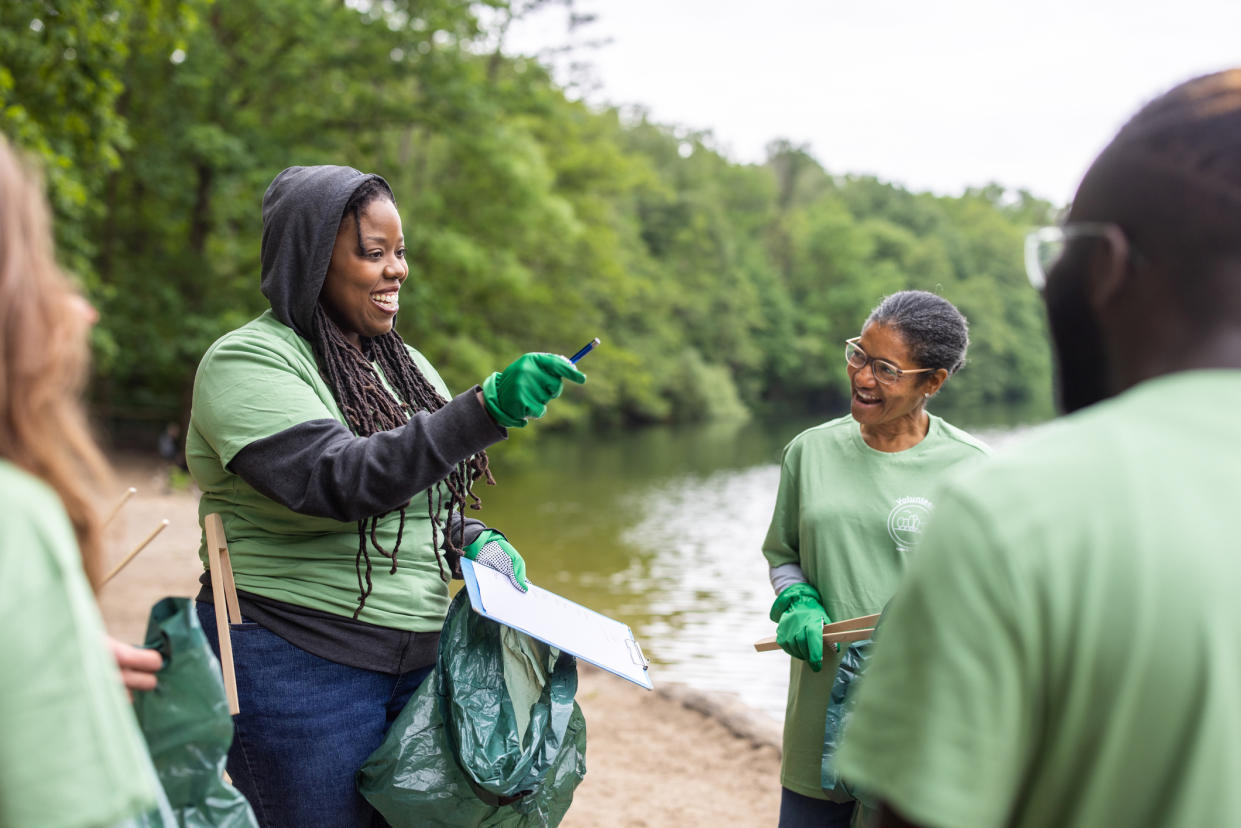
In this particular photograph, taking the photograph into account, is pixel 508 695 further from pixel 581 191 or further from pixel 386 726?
pixel 581 191

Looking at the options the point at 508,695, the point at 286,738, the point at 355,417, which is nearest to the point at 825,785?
the point at 508,695

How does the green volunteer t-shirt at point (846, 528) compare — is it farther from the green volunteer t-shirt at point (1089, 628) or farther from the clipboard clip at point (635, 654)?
the green volunteer t-shirt at point (1089, 628)

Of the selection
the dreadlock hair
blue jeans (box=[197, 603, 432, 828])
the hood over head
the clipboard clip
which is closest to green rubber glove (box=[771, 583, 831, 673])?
the clipboard clip

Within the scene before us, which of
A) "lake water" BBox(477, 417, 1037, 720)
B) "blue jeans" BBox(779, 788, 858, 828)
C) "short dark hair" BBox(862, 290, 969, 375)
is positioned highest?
"short dark hair" BBox(862, 290, 969, 375)

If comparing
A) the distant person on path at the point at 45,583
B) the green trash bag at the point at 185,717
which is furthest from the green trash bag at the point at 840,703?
the distant person on path at the point at 45,583

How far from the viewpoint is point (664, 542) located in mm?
15430

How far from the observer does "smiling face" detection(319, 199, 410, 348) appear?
226 centimetres

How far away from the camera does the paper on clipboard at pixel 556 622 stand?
6.96ft

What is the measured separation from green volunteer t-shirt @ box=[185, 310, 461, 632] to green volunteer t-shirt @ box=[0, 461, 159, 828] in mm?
1058

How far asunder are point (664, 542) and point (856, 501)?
42.3ft

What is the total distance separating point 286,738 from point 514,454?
21.1 meters

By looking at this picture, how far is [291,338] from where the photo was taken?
2201 mm

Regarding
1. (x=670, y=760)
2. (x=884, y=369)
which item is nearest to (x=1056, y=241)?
(x=884, y=369)

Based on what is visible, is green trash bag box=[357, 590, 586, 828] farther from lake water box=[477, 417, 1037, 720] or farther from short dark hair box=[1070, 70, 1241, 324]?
lake water box=[477, 417, 1037, 720]
